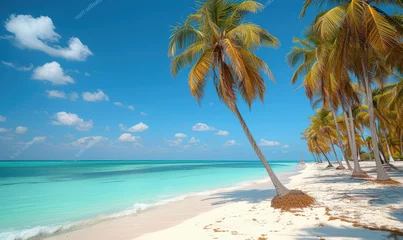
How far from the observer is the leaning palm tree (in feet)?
25.0

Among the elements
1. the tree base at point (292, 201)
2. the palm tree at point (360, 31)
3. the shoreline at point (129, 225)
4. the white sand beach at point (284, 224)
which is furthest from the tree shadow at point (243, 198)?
the palm tree at point (360, 31)

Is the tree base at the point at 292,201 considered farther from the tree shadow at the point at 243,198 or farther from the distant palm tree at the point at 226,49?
the tree shadow at the point at 243,198

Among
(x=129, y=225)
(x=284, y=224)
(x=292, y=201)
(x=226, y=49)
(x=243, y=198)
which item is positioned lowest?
(x=129, y=225)

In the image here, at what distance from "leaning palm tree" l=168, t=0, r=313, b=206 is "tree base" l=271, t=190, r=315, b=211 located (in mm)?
78

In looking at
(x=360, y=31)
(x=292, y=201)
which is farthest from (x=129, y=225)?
(x=360, y=31)

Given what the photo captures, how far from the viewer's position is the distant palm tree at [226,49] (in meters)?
7.67

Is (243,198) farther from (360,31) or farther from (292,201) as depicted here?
(360,31)

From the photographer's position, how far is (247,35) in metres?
7.34

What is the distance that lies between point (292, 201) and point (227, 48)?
500cm

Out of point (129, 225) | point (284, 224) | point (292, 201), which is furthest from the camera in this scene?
point (129, 225)

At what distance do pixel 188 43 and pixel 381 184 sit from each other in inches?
394

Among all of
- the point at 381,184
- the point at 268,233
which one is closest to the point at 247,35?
the point at 268,233

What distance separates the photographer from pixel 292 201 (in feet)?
23.0

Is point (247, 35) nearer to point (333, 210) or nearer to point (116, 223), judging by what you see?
point (333, 210)
